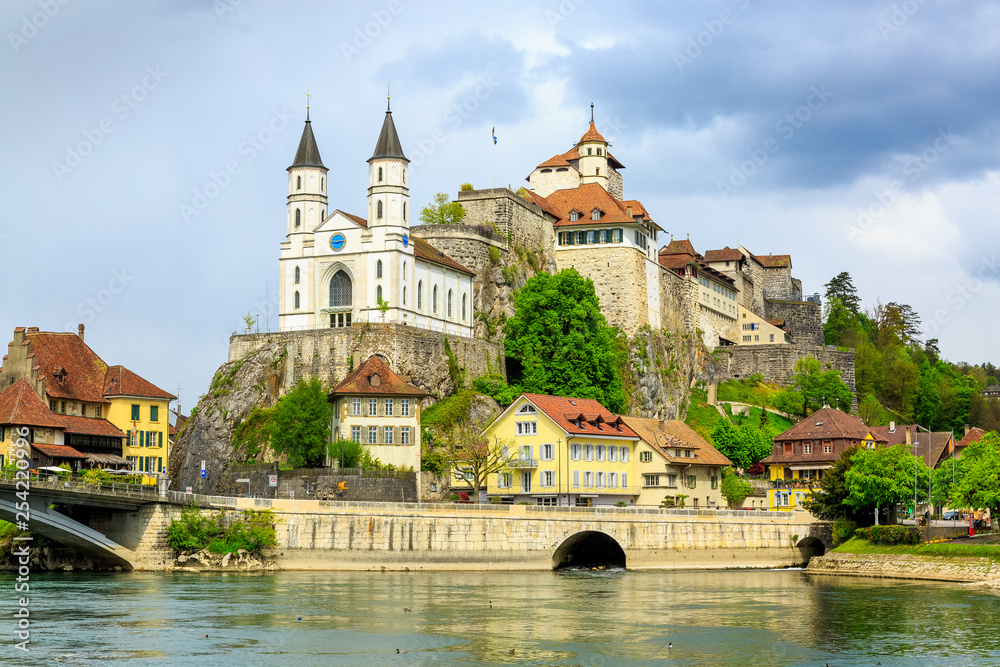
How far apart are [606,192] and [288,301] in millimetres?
37574

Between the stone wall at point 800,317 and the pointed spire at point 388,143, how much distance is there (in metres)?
71.2

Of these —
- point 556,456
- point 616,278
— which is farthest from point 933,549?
point 616,278

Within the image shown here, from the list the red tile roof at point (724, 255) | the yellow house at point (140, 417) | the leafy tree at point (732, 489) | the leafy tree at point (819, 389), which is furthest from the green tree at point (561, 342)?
A: the red tile roof at point (724, 255)

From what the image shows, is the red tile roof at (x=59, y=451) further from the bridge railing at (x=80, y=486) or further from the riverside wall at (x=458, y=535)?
the riverside wall at (x=458, y=535)

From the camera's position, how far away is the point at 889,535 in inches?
2995

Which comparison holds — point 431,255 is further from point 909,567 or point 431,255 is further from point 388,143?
point 909,567

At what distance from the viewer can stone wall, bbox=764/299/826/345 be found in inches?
6078

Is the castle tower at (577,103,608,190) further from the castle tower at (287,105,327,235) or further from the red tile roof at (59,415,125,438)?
the red tile roof at (59,415,125,438)

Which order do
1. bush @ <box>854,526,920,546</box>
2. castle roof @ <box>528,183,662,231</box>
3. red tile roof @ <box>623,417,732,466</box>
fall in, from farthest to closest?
1. castle roof @ <box>528,183,662,231</box>
2. red tile roof @ <box>623,417,732,466</box>
3. bush @ <box>854,526,920,546</box>

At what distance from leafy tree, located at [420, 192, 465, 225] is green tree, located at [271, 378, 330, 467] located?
28789 mm

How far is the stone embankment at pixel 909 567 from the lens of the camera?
68.8 m

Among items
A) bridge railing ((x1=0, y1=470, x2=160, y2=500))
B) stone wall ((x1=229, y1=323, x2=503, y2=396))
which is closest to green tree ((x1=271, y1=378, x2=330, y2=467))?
stone wall ((x1=229, y1=323, x2=503, y2=396))

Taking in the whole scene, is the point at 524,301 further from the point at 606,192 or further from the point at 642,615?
the point at 642,615

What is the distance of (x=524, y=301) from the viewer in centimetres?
9881
